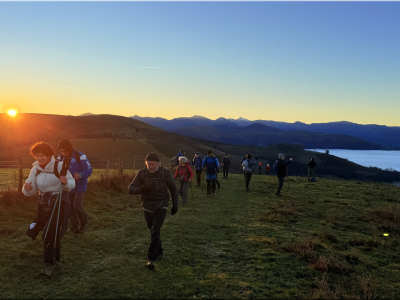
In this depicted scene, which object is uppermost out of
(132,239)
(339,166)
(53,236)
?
(53,236)

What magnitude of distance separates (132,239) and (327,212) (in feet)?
27.9

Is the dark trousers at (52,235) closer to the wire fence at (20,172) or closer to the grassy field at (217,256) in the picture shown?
the grassy field at (217,256)

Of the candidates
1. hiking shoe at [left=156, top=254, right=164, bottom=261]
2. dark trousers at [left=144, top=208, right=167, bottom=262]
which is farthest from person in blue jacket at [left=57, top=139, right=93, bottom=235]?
hiking shoe at [left=156, top=254, right=164, bottom=261]

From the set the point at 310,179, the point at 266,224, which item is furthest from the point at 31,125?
the point at 266,224

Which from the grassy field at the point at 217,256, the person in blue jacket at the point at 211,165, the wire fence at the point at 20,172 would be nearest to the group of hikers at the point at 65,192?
the grassy field at the point at 217,256

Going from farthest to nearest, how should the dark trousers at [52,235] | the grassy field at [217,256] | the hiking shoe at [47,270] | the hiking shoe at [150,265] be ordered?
the hiking shoe at [150,265]
the hiking shoe at [47,270]
the dark trousers at [52,235]
the grassy field at [217,256]

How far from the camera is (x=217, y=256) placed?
22.0 feet

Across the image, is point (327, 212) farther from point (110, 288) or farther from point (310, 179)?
point (310, 179)

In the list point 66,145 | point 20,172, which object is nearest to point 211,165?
point 20,172

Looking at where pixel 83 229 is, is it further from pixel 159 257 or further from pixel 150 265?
pixel 150 265

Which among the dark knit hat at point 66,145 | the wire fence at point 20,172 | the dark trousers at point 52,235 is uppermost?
the dark knit hat at point 66,145

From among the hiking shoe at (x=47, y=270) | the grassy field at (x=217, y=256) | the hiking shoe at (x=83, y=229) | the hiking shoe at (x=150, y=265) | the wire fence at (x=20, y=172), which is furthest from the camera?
the wire fence at (x=20, y=172)

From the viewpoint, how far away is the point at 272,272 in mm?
5863

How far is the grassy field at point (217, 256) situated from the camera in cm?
495
